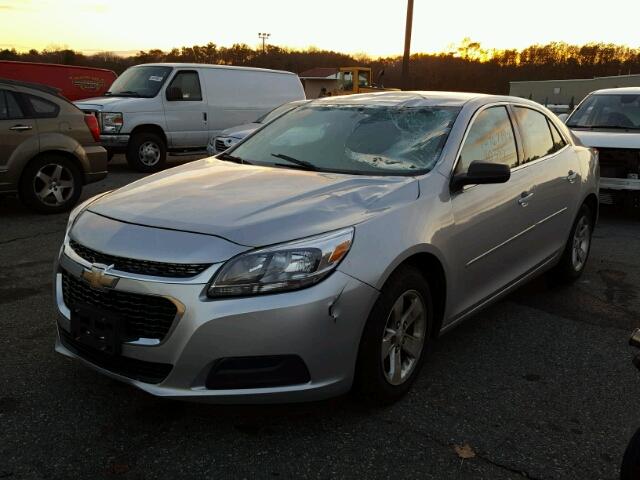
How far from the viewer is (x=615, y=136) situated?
8.10 metres

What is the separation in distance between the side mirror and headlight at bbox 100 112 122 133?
910cm

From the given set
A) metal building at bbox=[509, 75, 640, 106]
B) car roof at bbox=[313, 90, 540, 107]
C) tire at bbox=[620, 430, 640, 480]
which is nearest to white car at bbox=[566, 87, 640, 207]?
car roof at bbox=[313, 90, 540, 107]

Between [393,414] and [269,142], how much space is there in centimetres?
209

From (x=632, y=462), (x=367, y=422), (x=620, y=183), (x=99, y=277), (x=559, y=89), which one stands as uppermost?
(x=559, y=89)

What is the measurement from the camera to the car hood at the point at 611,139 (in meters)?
7.85

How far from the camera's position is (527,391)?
3.29 meters

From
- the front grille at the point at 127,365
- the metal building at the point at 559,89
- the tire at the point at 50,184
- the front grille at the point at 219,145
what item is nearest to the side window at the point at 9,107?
the tire at the point at 50,184

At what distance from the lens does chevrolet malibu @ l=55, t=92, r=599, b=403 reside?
2510 millimetres

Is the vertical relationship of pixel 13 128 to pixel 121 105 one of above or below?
below

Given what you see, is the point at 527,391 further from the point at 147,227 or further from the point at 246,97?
the point at 246,97

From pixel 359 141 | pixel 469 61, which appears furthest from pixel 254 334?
pixel 469 61

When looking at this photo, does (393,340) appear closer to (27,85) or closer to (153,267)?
(153,267)

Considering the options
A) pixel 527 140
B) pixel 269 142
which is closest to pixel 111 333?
pixel 269 142

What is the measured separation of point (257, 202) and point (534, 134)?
2524 mm
